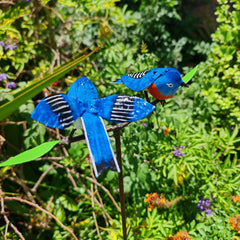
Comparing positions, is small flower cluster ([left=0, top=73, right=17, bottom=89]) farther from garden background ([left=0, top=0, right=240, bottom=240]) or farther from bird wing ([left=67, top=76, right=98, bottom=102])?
bird wing ([left=67, top=76, right=98, bottom=102])

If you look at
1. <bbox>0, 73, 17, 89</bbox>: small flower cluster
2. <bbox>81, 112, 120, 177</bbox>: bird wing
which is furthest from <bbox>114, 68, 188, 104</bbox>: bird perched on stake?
<bbox>0, 73, 17, 89</bbox>: small flower cluster

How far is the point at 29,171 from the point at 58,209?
0.36m

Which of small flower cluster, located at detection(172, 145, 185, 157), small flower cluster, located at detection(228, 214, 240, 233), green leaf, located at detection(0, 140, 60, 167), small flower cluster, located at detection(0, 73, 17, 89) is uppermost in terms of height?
small flower cluster, located at detection(0, 73, 17, 89)

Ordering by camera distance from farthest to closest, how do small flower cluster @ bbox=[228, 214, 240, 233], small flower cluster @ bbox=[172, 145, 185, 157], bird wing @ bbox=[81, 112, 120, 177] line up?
1. small flower cluster @ bbox=[172, 145, 185, 157]
2. small flower cluster @ bbox=[228, 214, 240, 233]
3. bird wing @ bbox=[81, 112, 120, 177]

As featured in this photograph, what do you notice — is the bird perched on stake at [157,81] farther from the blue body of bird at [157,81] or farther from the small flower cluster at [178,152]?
the small flower cluster at [178,152]

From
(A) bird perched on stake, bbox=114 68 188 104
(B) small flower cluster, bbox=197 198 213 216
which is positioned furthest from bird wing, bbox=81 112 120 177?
(B) small flower cluster, bbox=197 198 213 216

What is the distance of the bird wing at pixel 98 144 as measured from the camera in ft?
1.36

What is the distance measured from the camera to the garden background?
113cm

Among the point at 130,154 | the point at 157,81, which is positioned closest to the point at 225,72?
the point at 130,154

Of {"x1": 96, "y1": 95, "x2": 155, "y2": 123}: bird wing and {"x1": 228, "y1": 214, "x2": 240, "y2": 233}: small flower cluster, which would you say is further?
{"x1": 228, "y1": 214, "x2": 240, "y2": 233}: small flower cluster

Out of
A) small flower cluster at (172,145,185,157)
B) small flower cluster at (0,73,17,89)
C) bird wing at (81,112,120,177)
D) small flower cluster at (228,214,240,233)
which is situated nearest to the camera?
bird wing at (81,112,120,177)

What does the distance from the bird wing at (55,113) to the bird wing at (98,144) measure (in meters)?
0.03

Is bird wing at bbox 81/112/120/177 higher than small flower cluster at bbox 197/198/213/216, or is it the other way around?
bird wing at bbox 81/112/120/177

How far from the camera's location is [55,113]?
17.3 inches
